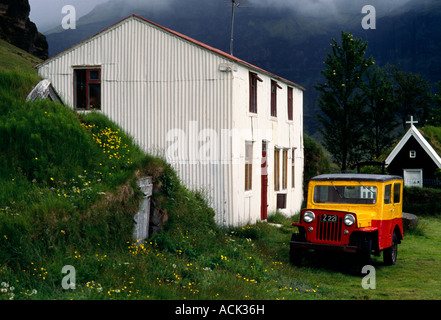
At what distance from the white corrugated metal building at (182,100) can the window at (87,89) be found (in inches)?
1.5

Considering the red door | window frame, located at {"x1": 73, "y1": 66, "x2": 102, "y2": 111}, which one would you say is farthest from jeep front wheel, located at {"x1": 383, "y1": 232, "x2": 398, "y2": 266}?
window frame, located at {"x1": 73, "y1": 66, "x2": 102, "y2": 111}

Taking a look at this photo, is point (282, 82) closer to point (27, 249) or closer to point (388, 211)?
point (388, 211)

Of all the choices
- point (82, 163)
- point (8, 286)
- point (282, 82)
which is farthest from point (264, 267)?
point (282, 82)

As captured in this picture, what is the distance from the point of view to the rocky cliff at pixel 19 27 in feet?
384

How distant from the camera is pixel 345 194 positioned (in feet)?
45.9

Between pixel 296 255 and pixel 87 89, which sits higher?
pixel 87 89

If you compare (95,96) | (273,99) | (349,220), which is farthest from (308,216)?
(273,99)

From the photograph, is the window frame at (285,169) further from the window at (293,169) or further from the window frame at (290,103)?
the window frame at (290,103)

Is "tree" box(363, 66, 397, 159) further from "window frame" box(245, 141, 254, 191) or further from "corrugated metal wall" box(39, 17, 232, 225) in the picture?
"corrugated metal wall" box(39, 17, 232, 225)

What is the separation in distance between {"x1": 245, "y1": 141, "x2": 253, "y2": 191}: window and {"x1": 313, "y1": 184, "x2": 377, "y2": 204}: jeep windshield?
6225 mm

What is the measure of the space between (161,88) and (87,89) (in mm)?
3165

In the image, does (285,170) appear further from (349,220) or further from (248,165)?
(349,220)

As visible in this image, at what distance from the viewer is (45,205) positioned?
10.1m

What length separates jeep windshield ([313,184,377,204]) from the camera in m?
13.8
